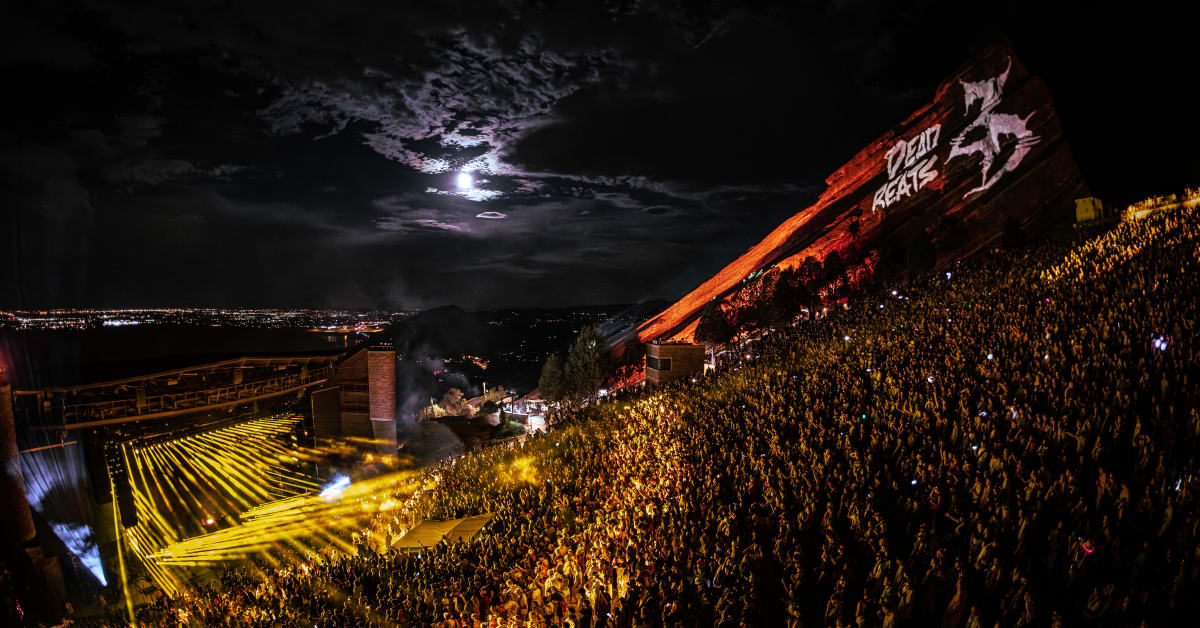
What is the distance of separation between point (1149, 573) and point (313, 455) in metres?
21.2

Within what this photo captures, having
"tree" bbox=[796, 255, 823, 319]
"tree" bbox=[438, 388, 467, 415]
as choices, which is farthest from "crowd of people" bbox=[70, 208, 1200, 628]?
"tree" bbox=[438, 388, 467, 415]

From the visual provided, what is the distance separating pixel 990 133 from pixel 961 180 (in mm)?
2557

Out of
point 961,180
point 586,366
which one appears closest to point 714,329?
point 586,366

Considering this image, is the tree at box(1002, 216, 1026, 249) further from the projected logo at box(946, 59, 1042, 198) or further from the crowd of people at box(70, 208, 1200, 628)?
the crowd of people at box(70, 208, 1200, 628)

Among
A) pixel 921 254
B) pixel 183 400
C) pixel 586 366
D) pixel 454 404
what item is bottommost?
pixel 454 404

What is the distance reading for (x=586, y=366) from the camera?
32438 mm

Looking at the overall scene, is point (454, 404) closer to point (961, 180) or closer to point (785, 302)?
point (785, 302)

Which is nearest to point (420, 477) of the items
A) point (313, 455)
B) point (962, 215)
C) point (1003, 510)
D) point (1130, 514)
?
point (313, 455)

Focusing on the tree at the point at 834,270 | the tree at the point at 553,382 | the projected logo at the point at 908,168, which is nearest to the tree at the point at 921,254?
the tree at the point at 834,270

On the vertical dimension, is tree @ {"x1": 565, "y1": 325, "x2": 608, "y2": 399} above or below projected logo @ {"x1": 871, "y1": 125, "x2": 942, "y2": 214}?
below

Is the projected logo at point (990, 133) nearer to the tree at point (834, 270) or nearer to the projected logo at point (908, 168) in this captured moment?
the projected logo at point (908, 168)

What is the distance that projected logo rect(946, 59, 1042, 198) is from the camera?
22672 mm

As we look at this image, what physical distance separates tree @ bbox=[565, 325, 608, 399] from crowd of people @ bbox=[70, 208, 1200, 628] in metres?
20.5

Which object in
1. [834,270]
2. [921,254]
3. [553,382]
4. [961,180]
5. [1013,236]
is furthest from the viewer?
[553,382]
